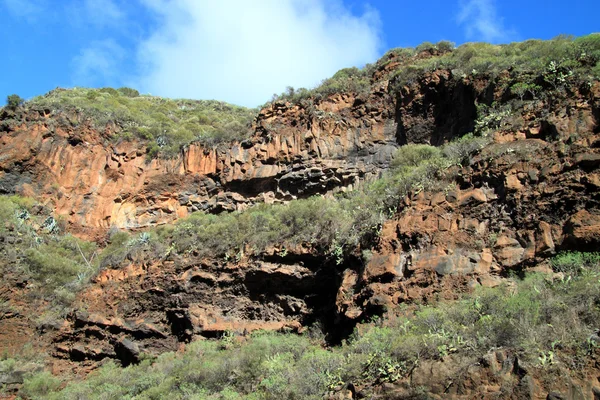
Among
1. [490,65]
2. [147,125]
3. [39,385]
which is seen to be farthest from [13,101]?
[490,65]

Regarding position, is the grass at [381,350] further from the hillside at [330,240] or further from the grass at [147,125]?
the grass at [147,125]

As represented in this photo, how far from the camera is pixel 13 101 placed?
1013 inches

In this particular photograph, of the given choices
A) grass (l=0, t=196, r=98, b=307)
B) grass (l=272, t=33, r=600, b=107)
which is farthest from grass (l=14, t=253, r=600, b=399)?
grass (l=272, t=33, r=600, b=107)

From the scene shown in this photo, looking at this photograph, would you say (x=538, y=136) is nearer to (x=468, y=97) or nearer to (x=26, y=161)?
(x=468, y=97)

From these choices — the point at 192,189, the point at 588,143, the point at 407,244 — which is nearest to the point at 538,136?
the point at 588,143

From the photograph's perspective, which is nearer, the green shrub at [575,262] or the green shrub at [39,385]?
the green shrub at [575,262]

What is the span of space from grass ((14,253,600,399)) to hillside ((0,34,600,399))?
55 millimetres

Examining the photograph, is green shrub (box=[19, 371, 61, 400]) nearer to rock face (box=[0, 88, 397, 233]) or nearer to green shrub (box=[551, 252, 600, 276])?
rock face (box=[0, 88, 397, 233])

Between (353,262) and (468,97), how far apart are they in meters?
8.90

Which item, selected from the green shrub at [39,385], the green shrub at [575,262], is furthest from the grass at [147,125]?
the green shrub at [575,262]

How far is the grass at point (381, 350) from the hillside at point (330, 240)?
0.05m

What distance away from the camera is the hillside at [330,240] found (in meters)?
10.1

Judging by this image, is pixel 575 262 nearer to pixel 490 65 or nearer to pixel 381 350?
pixel 381 350

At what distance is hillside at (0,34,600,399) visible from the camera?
1014cm
